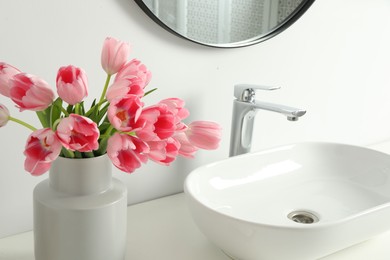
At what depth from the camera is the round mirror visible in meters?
1.07

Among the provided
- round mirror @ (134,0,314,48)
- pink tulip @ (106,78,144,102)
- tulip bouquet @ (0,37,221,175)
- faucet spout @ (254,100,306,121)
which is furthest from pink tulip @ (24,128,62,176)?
faucet spout @ (254,100,306,121)

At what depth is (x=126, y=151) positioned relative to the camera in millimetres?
708

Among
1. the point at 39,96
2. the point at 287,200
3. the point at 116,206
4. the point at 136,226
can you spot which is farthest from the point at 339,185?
the point at 39,96

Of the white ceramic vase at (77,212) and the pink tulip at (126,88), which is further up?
the pink tulip at (126,88)

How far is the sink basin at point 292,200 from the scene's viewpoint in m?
0.84

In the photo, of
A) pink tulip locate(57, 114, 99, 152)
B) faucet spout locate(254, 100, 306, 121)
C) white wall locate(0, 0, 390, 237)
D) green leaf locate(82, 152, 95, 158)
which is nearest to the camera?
pink tulip locate(57, 114, 99, 152)

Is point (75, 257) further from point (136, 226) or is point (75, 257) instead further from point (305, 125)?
point (305, 125)

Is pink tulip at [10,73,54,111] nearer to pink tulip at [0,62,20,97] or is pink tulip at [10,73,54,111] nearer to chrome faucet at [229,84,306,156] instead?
pink tulip at [0,62,20,97]

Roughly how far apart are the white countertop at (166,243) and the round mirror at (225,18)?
388mm

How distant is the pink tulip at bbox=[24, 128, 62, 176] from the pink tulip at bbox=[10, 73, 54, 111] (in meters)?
0.04

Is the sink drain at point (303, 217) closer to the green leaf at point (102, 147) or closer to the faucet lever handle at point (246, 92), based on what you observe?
the faucet lever handle at point (246, 92)

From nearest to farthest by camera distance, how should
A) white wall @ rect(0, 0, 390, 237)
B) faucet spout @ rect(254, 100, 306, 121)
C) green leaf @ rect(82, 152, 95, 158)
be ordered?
1. green leaf @ rect(82, 152, 95, 158)
2. white wall @ rect(0, 0, 390, 237)
3. faucet spout @ rect(254, 100, 306, 121)

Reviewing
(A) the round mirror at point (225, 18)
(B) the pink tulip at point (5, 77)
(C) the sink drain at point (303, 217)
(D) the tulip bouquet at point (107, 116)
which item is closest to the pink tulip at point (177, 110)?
(D) the tulip bouquet at point (107, 116)

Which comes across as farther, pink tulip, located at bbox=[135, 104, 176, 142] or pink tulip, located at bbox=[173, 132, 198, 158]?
pink tulip, located at bbox=[173, 132, 198, 158]
